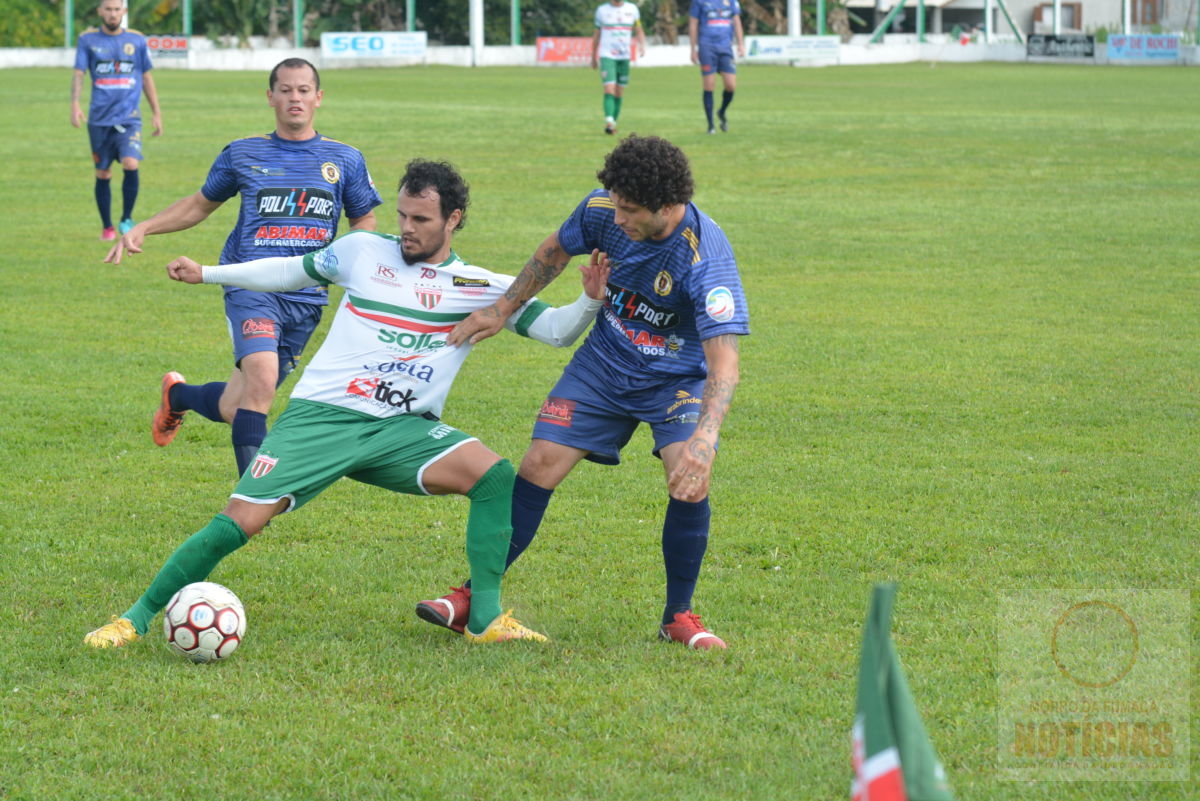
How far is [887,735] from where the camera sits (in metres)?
2.47

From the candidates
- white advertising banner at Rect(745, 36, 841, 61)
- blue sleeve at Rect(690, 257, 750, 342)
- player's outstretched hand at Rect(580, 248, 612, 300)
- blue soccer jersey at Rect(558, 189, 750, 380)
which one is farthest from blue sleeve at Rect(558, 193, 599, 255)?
white advertising banner at Rect(745, 36, 841, 61)

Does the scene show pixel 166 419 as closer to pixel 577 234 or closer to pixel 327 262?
pixel 327 262

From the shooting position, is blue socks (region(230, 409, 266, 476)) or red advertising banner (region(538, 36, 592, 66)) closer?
blue socks (region(230, 409, 266, 476))

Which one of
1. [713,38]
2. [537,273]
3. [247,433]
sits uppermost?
[713,38]

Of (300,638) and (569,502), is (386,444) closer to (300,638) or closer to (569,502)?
(300,638)

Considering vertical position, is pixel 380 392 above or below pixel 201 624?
above

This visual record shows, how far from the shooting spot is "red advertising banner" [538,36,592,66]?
60.8m

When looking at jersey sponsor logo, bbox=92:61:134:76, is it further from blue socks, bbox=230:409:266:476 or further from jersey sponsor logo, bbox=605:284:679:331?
jersey sponsor logo, bbox=605:284:679:331

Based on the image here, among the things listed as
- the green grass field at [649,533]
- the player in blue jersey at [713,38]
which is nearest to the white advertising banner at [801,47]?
the player in blue jersey at [713,38]

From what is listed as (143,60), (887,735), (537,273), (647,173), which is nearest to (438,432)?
(537,273)

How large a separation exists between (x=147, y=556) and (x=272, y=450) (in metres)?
1.42

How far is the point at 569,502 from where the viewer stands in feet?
24.2

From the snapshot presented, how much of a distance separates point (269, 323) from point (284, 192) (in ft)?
2.34

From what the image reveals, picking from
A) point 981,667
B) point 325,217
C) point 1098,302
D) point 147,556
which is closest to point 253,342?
point 325,217
